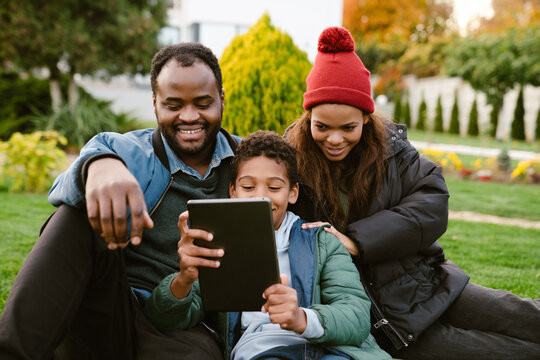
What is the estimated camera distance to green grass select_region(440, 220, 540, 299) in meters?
4.10

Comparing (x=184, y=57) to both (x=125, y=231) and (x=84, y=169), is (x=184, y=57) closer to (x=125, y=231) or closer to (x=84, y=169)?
(x=84, y=169)

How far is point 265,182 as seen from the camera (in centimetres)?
223

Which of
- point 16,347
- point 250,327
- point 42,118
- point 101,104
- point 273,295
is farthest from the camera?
point 101,104

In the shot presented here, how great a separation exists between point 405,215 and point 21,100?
44.1ft

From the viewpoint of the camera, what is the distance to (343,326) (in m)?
1.94

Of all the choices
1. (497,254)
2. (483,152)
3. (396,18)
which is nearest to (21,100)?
(497,254)

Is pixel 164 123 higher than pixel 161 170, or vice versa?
pixel 164 123

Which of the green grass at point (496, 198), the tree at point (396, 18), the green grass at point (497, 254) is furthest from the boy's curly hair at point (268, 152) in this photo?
the tree at point (396, 18)

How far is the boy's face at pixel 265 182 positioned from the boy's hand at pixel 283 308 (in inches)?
17.9

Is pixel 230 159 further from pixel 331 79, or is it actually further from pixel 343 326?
pixel 343 326

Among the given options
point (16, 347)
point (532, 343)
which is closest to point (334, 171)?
point (532, 343)

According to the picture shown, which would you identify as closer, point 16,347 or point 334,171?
point 16,347

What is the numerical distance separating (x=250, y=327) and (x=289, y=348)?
22 centimetres

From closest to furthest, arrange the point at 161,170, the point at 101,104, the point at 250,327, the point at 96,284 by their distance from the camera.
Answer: the point at 96,284
the point at 250,327
the point at 161,170
the point at 101,104
